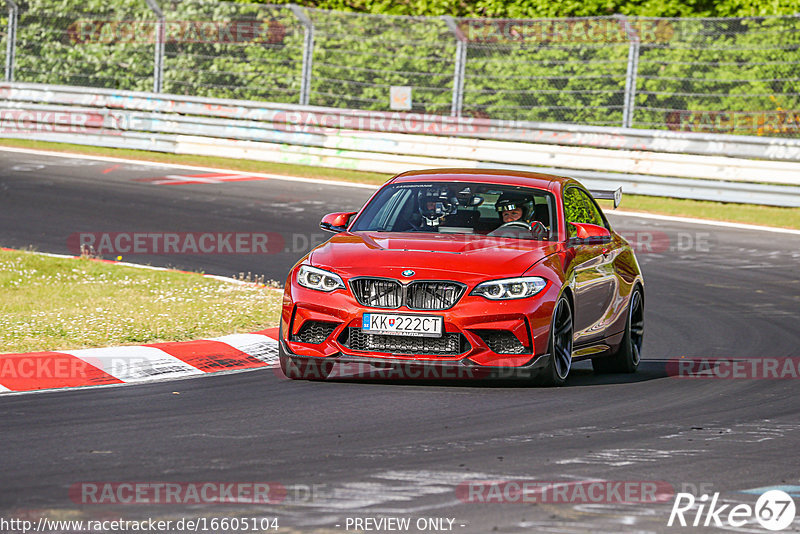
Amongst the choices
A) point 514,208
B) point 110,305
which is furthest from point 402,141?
point 514,208

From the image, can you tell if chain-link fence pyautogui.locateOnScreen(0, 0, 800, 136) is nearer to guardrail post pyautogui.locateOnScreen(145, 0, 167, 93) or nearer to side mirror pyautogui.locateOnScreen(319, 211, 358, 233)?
guardrail post pyautogui.locateOnScreen(145, 0, 167, 93)

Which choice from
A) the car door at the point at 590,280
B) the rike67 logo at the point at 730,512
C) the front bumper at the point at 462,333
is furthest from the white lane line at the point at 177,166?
the rike67 logo at the point at 730,512

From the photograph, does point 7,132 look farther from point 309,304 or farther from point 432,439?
point 432,439

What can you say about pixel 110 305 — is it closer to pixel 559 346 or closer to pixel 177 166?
pixel 559 346

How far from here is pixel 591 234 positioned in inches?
383

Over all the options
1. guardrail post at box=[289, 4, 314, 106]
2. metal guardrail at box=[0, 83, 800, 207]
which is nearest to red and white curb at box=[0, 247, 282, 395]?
metal guardrail at box=[0, 83, 800, 207]

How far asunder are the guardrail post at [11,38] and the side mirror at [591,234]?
61.7ft

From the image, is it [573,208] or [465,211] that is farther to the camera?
[573,208]

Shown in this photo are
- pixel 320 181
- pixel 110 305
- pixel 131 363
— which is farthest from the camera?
pixel 320 181

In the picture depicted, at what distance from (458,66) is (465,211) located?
13.8m

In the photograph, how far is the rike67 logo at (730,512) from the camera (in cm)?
564

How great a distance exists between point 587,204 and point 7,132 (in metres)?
17.7

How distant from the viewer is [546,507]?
5797mm

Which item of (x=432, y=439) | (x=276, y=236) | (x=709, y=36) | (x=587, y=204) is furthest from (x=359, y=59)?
(x=432, y=439)
